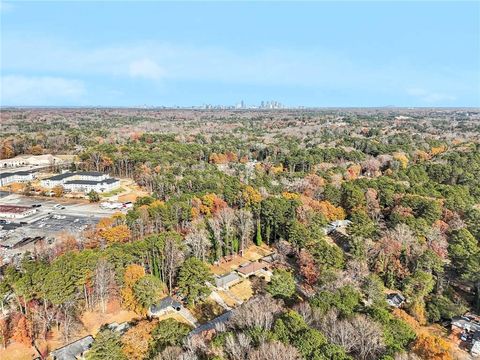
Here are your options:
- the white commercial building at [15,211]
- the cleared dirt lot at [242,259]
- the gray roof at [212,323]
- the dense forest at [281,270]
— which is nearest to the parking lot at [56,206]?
the white commercial building at [15,211]

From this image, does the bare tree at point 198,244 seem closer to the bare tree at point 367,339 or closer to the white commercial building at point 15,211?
the bare tree at point 367,339

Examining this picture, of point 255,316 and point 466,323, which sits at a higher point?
point 255,316

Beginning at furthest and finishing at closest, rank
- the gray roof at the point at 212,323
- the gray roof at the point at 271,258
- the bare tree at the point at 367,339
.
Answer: the gray roof at the point at 271,258
the gray roof at the point at 212,323
the bare tree at the point at 367,339

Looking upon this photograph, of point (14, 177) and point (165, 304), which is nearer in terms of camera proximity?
point (165, 304)

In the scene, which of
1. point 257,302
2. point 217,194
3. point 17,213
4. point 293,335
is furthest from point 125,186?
point 293,335

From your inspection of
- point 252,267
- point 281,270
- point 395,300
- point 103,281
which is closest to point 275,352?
point 281,270

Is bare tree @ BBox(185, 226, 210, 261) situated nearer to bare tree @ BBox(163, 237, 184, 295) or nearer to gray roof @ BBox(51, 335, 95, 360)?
bare tree @ BBox(163, 237, 184, 295)

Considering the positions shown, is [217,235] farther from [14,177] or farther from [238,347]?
[14,177]
